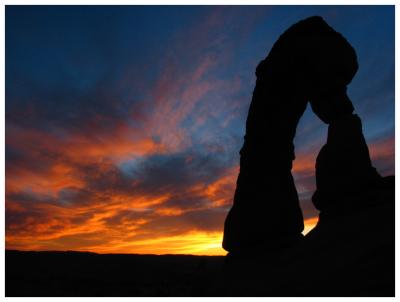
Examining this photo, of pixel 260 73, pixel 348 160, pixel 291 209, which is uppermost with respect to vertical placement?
pixel 260 73

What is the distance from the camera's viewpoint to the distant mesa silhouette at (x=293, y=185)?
9172 millimetres

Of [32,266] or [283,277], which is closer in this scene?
[283,277]

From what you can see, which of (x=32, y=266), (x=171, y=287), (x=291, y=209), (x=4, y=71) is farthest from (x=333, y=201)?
(x=32, y=266)

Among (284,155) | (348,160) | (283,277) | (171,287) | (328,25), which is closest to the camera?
(283,277)

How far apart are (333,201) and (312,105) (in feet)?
13.8

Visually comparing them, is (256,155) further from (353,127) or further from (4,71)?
(4,71)

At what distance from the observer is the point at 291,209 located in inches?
556

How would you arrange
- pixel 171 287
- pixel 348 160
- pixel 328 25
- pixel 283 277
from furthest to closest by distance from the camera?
pixel 328 25, pixel 348 160, pixel 171 287, pixel 283 277

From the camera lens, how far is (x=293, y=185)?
48.5 ft

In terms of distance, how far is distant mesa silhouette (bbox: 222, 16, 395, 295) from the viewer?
9172 millimetres

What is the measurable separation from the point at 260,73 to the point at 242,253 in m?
7.98

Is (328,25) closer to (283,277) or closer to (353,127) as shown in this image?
(353,127)

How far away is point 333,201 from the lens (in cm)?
1191

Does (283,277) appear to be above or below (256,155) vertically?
below
